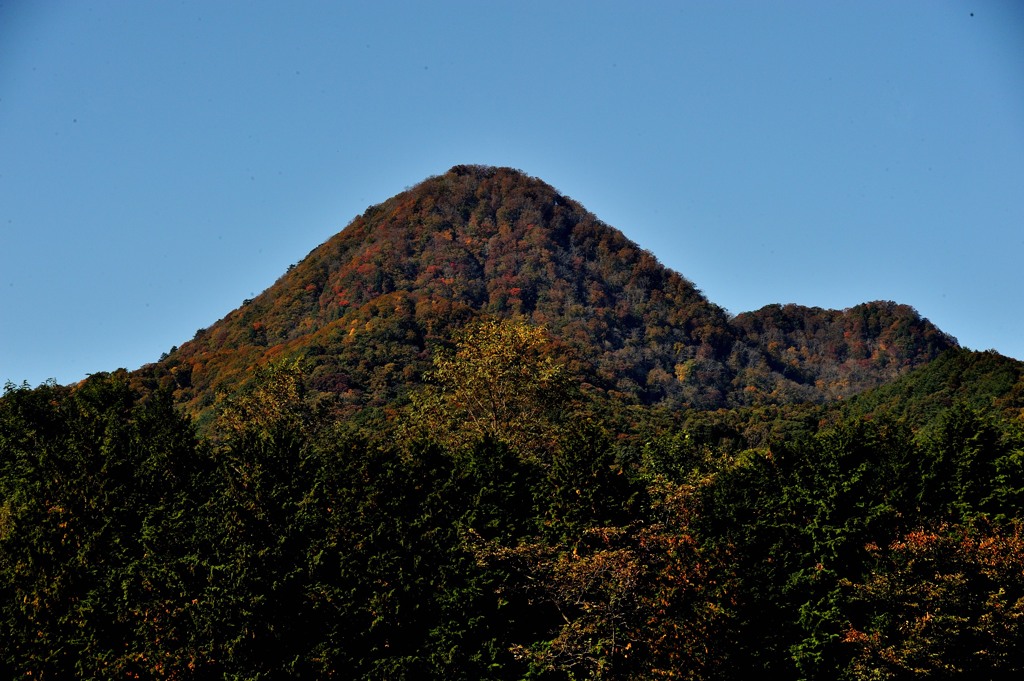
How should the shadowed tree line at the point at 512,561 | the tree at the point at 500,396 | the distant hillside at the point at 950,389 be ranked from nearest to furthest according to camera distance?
the shadowed tree line at the point at 512,561, the tree at the point at 500,396, the distant hillside at the point at 950,389

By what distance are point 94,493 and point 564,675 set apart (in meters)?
20.2

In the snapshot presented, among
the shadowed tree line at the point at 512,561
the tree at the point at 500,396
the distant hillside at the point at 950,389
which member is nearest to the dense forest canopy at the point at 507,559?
the shadowed tree line at the point at 512,561

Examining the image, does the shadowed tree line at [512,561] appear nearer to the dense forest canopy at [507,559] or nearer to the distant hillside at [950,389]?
the dense forest canopy at [507,559]

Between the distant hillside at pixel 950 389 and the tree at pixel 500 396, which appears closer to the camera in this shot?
the tree at pixel 500 396

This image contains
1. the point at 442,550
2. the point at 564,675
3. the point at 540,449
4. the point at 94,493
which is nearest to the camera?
the point at 564,675

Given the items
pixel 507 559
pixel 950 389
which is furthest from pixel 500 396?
pixel 950 389

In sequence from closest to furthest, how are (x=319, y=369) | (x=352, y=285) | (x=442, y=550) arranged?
(x=442, y=550)
(x=319, y=369)
(x=352, y=285)

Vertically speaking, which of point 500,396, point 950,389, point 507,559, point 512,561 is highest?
point 500,396

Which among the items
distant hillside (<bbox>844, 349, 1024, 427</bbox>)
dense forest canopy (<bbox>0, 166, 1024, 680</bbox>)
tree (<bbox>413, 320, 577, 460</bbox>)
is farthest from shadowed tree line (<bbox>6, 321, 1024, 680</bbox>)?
distant hillside (<bbox>844, 349, 1024, 427</bbox>)

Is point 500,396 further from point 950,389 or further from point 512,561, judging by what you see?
point 950,389

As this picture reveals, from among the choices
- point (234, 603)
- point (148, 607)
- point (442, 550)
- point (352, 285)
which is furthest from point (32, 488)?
point (352, 285)

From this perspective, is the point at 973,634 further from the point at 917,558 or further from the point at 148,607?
the point at 148,607

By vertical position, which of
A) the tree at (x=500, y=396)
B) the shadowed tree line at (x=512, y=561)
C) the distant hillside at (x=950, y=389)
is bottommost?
the distant hillside at (x=950, y=389)

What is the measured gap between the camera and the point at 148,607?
4175 centimetres
